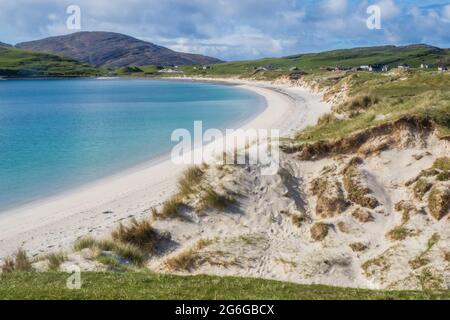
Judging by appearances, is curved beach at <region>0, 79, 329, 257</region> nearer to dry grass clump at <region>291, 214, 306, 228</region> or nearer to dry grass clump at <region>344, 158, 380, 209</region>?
dry grass clump at <region>291, 214, 306, 228</region>

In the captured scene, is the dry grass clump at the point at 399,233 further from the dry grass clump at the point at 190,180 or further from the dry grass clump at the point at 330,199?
the dry grass clump at the point at 190,180

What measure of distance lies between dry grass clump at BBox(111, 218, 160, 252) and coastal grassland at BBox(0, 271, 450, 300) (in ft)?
18.5

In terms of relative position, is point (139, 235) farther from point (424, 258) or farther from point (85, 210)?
point (424, 258)

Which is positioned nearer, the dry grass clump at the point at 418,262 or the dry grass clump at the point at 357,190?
the dry grass clump at the point at 418,262

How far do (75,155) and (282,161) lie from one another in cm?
2578

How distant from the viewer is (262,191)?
22859mm

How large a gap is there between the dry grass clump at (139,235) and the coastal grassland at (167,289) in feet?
18.5

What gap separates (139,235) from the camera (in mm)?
19875

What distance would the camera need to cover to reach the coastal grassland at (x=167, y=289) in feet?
35.5

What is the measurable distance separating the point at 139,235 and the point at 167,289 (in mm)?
8607

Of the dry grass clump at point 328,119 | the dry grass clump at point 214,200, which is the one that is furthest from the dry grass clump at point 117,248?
the dry grass clump at point 328,119

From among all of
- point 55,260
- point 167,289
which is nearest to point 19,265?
point 55,260
